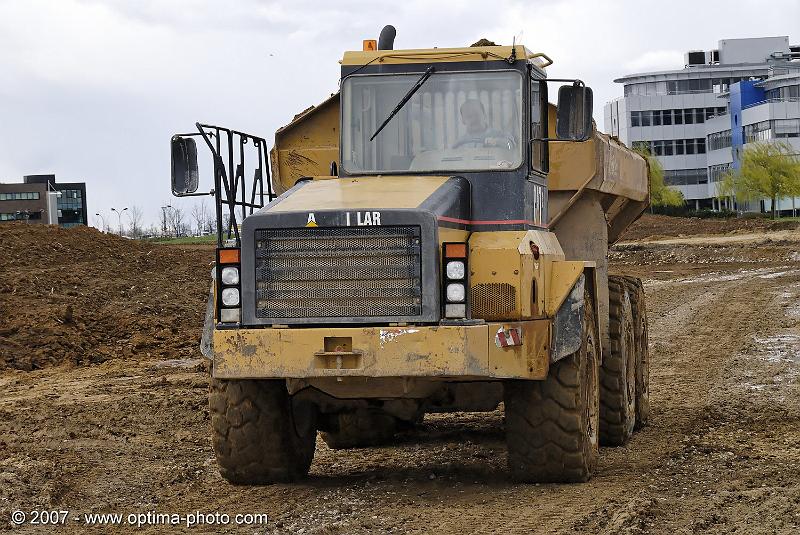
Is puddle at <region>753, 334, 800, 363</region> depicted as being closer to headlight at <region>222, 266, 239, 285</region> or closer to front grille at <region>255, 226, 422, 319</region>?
front grille at <region>255, 226, 422, 319</region>

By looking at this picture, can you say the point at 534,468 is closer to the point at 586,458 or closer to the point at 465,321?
the point at 586,458

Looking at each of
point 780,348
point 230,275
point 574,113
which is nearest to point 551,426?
point 574,113

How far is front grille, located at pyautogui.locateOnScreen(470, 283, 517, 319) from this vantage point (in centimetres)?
870

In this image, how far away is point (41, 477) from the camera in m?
9.96

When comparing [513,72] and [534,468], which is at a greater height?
[513,72]

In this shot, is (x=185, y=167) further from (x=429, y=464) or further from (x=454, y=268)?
(x=429, y=464)

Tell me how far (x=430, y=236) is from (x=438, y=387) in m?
1.16

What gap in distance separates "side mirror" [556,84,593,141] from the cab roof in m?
0.67

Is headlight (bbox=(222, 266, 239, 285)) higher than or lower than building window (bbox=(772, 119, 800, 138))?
lower

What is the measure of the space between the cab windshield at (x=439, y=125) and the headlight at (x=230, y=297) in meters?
1.61

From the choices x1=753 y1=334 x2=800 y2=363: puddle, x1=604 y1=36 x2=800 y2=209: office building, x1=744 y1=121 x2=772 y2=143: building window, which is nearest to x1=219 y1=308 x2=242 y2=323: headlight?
x1=753 y1=334 x2=800 y2=363: puddle

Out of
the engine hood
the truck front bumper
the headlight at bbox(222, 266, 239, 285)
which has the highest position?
the engine hood

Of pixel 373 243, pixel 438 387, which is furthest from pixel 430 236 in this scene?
pixel 438 387

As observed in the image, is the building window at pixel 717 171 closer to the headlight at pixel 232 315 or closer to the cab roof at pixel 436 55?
the cab roof at pixel 436 55
